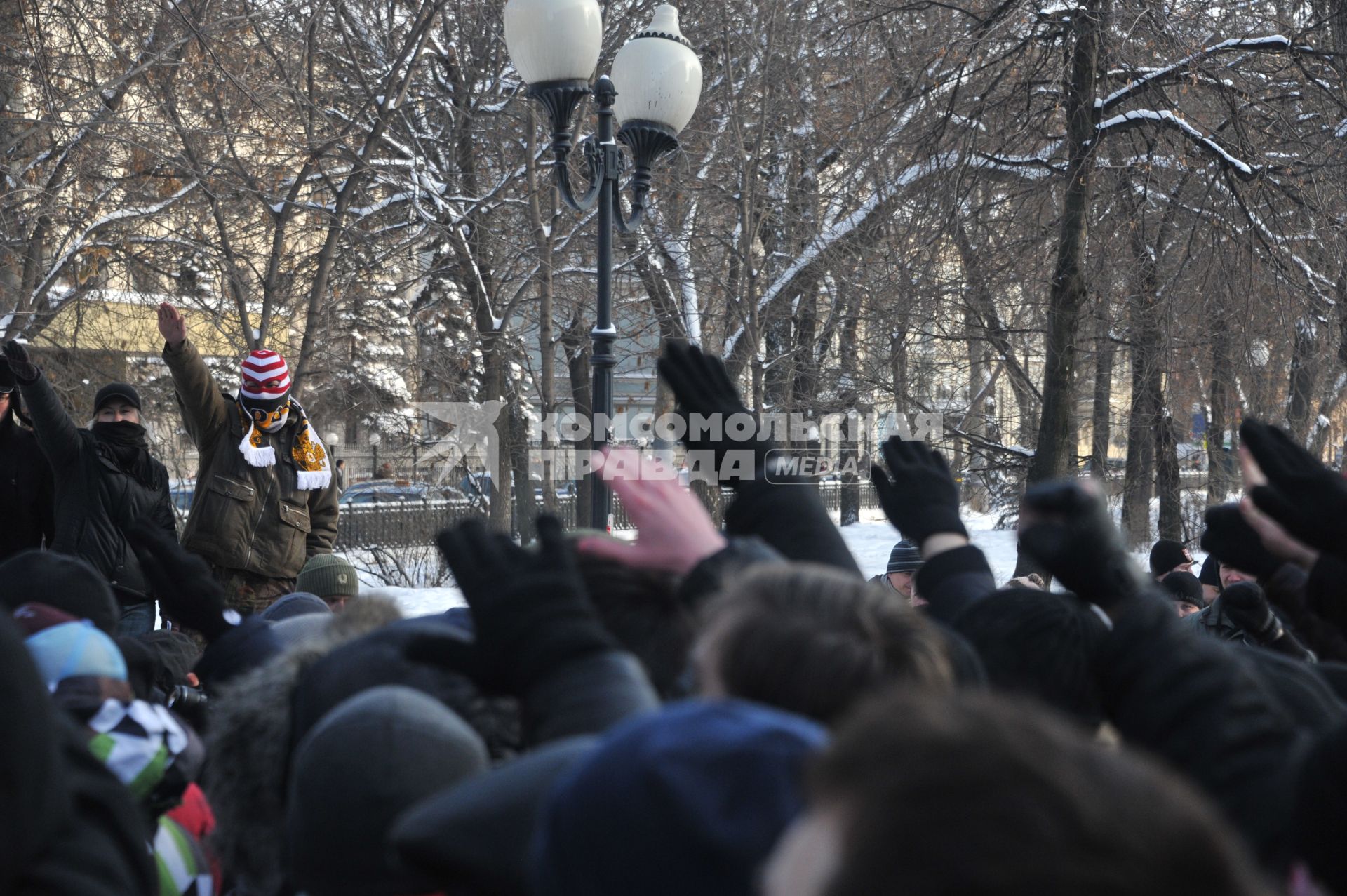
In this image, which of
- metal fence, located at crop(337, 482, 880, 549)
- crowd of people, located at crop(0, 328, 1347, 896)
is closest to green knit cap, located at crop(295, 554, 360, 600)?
crowd of people, located at crop(0, 328, 1347, 896)

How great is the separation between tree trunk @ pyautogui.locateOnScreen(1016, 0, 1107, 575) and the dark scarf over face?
5266mm

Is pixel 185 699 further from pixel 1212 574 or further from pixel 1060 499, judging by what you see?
pixel 1212 574

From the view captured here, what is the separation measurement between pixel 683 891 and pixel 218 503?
421 cm

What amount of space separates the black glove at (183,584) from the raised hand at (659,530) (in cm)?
97

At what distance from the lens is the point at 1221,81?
25.6 ft

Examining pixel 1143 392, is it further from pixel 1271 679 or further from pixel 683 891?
pixel 683 891

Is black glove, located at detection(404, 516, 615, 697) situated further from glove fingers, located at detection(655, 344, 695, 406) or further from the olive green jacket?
the olive green jacket

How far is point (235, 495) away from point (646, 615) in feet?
11.2

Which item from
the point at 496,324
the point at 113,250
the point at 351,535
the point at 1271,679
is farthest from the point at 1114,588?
the point at 351,535

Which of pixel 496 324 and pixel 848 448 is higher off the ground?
pixel 496 324

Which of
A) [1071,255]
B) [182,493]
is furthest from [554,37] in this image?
[182,493]

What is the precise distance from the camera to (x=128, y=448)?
4.88 meters

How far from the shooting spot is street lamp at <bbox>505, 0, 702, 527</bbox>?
6715 mm

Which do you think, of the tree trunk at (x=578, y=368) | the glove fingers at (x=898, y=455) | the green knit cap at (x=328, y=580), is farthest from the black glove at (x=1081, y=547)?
the tree trunk at (x=578, y=368)
